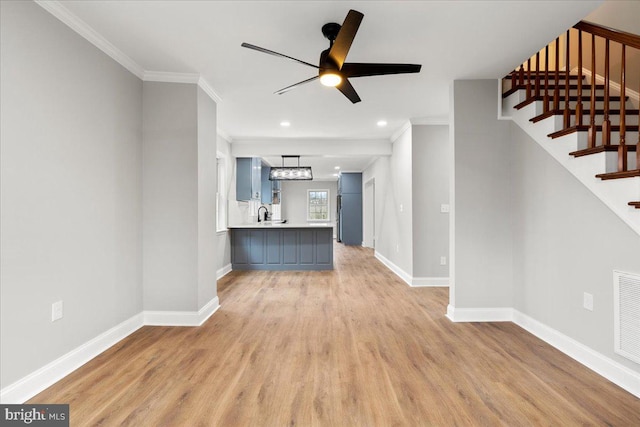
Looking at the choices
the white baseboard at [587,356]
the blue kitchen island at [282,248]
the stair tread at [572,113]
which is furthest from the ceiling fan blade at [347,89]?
the blue kitchen island at [282,248]

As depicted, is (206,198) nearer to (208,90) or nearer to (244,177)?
(208,90)

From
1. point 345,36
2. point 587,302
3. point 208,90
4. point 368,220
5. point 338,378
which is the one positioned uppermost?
point 208,90

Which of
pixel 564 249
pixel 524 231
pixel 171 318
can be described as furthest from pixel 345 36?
pixel 171 318

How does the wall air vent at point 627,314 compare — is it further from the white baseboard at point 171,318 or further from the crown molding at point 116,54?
the crown molding at point 116,54

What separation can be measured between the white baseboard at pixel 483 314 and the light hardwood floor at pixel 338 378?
0.09 m

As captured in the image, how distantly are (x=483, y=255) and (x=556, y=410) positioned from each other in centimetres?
167

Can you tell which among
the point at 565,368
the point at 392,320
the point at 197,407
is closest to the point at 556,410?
the point at 565,368

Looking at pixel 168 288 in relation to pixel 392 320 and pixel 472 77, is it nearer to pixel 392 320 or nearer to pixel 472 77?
pixel 392 320

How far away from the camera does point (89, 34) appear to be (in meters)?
2.38

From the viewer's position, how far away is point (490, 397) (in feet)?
6.31

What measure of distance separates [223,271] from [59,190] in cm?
366

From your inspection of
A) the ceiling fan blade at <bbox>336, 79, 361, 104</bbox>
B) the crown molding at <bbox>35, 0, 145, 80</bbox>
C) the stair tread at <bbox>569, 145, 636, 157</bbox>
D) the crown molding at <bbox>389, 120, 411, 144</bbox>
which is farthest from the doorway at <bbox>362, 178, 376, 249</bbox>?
the crown molding at <bbox>35, 0, 145, 80</bbox>

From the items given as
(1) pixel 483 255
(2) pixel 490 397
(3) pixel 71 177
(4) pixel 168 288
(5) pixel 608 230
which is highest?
(3) pixel 71 177

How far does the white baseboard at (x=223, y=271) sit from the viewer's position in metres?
5.31
